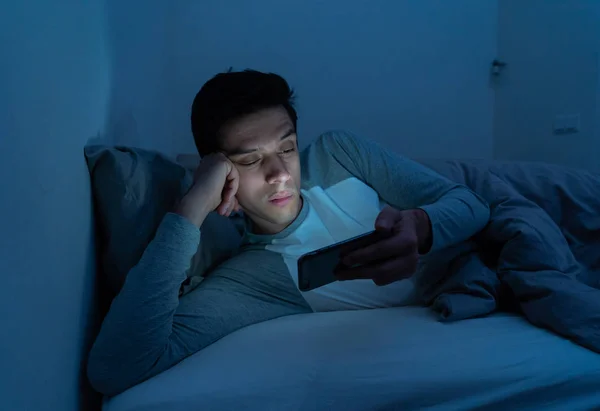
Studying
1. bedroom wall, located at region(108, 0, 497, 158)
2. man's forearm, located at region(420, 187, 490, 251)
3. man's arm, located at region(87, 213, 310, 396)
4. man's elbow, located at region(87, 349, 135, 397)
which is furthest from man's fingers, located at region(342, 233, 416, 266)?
bedroom wall, located at region(108, 0, 497, 158)

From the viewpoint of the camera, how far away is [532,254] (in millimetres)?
841

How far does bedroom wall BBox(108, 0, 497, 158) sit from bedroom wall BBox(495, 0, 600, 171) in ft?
0.30

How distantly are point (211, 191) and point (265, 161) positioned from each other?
0.13 meters

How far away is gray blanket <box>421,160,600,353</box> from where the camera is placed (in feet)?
2.43

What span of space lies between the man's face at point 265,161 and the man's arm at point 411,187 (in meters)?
0.14

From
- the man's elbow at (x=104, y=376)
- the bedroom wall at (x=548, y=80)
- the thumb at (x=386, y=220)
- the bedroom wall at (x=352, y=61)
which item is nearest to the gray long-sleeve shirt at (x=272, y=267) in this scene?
the man's elbow at (x=104, y=376)

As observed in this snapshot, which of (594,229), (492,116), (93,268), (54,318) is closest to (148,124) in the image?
(93,268)

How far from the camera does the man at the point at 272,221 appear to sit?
0.72 m

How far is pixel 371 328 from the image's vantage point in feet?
2.49

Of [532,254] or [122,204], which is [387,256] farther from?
[122,204]

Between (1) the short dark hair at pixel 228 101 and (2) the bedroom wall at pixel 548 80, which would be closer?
(1) the short dark hair at pixel 228 101

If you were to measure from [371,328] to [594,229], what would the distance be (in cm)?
65

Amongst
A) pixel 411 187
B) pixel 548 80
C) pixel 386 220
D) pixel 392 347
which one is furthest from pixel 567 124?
pixel 392 347

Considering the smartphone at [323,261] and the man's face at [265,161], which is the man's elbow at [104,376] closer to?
the smartphone at [323,261]
